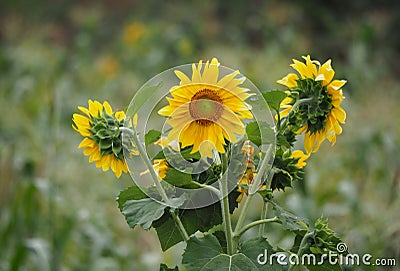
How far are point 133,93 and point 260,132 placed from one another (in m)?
2.92

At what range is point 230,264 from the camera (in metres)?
0.53

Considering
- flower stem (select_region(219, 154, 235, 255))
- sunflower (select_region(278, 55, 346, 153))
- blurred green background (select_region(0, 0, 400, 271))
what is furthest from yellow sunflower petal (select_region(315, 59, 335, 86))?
blurred green background (select_region(0, 0, 400, 271))

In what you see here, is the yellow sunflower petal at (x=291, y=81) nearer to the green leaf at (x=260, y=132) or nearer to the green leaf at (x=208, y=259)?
the green leaf at (x=260, y=132)

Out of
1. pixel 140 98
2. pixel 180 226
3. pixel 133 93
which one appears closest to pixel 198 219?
pixel 180 226

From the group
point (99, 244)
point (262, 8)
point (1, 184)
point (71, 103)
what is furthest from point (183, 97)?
point (262, 8)

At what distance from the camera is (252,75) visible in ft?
10.4

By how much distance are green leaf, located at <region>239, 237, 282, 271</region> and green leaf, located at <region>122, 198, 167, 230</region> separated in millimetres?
78

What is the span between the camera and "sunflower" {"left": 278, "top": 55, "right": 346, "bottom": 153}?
1.78ft

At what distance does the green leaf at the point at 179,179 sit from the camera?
54 centimetres

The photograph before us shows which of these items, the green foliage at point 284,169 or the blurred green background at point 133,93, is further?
the blurred green background at point 133,93

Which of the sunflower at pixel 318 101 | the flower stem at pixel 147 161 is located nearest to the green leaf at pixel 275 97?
the sunflower at pixel 318 101

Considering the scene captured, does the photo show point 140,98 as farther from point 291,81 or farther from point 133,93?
point 133,93

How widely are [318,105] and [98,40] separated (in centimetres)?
465

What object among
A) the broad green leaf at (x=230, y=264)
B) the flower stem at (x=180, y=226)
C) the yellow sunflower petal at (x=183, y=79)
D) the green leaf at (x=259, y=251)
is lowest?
the broad green leaf at (x=230, y=264)
